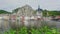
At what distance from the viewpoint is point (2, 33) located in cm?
353

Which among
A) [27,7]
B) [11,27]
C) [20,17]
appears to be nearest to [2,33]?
[11,27]

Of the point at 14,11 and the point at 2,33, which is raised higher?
the point at 14,11

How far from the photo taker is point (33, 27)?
379cm

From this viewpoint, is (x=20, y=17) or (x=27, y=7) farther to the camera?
(x=27, y=7)

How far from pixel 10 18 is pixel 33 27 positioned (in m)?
0.51

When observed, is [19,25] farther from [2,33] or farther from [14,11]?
[14,11]

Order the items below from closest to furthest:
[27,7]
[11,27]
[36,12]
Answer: [11,27]
[27,7]
[36,12]

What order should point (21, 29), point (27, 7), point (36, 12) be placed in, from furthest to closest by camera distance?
point (36, 12) < point (27, 7) < point (21, 29)

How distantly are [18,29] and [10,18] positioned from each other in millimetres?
407

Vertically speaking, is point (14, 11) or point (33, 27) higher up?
point (14, 11)

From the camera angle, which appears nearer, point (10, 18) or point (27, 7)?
point (10, 18)

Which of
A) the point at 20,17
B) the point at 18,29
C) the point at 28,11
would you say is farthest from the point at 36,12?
the point at 18,29

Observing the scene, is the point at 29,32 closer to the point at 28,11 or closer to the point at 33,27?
the point at 33,27

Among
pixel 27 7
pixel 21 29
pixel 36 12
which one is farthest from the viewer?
pixel 36 12
